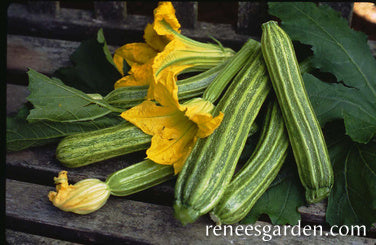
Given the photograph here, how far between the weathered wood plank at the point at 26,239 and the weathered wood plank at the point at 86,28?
1.06 m

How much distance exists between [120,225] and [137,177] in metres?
0.15

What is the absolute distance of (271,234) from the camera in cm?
117

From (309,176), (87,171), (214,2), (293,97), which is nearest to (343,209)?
(309,176)

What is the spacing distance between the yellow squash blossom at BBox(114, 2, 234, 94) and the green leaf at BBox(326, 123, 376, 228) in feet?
1.74

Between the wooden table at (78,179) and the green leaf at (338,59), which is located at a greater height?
the green leaf at (338,59)

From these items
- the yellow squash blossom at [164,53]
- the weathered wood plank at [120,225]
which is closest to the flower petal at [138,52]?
the yellow squash blossom at [164,53]

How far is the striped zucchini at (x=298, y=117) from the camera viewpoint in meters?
1.15

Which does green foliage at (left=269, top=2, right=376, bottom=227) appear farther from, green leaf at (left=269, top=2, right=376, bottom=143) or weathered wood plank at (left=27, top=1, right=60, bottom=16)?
weathered wood plank at (left=27, top=1, right=60, bottom=16)

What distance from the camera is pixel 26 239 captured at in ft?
3.96

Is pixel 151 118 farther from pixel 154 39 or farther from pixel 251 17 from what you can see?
pixel 251 17

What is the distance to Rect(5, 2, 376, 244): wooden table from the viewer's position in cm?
117

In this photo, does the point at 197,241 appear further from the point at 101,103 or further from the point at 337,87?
the point at 337,87

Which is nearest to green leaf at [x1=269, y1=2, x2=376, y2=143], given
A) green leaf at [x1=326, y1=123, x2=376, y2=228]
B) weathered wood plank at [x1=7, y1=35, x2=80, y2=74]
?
green leaf at [x1=326, y1=123, x2=376, y2=228]

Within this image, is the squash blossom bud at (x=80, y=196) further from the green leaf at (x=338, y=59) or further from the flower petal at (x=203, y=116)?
the green leaf at (x=338, y=59)
